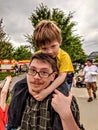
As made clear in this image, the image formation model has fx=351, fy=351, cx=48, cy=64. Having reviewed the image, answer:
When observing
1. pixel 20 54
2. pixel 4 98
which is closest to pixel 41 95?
pixel 4 98

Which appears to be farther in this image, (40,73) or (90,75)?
(90,75)

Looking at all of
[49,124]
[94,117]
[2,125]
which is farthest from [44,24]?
[94,117]

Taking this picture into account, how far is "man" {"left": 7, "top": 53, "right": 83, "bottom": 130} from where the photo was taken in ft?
7.29

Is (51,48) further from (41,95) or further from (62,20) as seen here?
(62,20)

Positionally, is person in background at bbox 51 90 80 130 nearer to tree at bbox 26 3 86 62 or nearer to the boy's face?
the boy's face

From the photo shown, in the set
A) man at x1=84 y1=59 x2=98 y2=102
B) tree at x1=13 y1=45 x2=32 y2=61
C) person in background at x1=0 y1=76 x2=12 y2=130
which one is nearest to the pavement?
man at x1=84 y1=59 x2=98 y2=102

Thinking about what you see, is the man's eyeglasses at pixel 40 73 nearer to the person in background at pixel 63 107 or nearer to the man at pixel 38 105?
the man at pixel 38 105

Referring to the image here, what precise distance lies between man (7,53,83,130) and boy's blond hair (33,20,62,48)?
28 centimetres

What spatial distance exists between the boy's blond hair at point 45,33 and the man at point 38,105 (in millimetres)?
279

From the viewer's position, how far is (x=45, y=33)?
2547mm

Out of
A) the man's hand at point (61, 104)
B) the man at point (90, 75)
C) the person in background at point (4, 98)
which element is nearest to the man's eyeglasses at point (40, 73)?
the man's hand at point (61, 104)

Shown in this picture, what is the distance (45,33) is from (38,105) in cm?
56

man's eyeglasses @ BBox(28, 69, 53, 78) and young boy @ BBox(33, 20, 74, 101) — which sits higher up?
young boy @ BBox(33, 20, 74, 101)

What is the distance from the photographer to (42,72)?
225 centimetres
